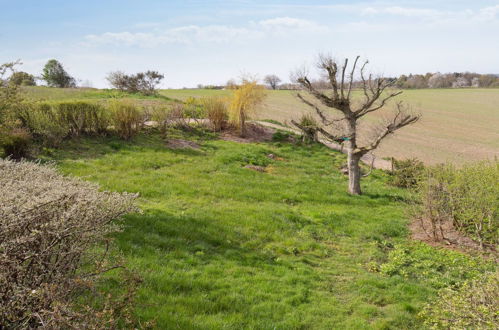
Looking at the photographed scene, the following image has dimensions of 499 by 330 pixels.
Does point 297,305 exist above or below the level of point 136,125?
below

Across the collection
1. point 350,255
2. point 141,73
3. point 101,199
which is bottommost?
point 350,255

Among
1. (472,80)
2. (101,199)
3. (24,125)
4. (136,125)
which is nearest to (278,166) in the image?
(136,125)

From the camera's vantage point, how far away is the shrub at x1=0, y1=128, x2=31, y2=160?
14.7 m

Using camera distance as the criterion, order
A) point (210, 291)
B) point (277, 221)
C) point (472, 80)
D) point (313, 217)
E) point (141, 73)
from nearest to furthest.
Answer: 1. point (210, 291)
2. point (277, 221)
3. point (313, 217)
4. point (141, 73)
5. point (472, 80)

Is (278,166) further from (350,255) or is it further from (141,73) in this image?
(141,73)

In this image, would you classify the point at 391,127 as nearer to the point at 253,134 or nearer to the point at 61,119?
the point at 253,134

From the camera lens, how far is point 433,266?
9844mm

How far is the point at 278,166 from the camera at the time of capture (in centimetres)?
2009

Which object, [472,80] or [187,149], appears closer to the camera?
[187,149]

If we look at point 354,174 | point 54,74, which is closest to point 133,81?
point 54,74

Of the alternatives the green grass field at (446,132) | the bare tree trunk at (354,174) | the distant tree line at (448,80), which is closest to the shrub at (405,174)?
the green grass field at (446,132)

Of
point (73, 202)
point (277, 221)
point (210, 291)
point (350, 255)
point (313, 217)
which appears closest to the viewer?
point (73, 202)

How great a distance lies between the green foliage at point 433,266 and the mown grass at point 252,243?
9cm

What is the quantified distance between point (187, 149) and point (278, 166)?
5.16 metres
